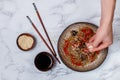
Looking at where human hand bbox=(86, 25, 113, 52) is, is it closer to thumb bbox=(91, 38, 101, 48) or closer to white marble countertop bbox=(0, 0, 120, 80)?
thumb bbox=(91, 38, 101, 48)

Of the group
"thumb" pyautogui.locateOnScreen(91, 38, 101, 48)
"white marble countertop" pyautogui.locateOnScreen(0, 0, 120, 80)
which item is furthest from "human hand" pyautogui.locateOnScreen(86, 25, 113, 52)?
"white marble countertop" pyautogui.locateOnScreen(0, 0, 120, 80)

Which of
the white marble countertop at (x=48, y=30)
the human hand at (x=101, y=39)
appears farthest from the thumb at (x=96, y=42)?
the white marble countertop at (x=48, y=30)

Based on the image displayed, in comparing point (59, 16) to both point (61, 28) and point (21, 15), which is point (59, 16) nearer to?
point (61, 28)

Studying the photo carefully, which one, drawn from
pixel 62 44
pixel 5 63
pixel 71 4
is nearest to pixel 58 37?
pixel 62 44

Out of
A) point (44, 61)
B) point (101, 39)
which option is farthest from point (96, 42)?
point (44, 61)

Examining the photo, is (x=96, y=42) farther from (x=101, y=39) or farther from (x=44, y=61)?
(x=44, y=61)

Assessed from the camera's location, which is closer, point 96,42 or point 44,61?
point 96,42
